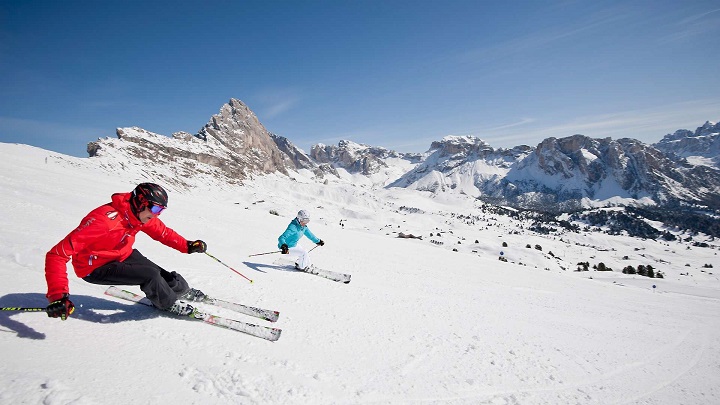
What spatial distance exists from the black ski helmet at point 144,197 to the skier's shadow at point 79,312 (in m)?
1.64

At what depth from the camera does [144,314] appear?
5.32 m

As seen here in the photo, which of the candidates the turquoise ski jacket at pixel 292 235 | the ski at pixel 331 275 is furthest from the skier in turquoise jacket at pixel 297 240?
the ski at pixel 331 275

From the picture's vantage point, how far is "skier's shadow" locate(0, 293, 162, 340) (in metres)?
4.20

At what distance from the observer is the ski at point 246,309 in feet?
19.7

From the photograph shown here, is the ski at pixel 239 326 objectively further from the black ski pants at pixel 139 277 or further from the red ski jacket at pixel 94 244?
the red ski jacket at pixel 94 244

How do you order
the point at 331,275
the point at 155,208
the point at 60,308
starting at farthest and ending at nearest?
the point at 331,275 → the point at 155,208 → the point at 60,308

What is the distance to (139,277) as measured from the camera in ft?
16.5

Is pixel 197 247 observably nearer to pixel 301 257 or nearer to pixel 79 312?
pixel 79 312

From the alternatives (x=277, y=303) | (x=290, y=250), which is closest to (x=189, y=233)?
(x=290, y=250)

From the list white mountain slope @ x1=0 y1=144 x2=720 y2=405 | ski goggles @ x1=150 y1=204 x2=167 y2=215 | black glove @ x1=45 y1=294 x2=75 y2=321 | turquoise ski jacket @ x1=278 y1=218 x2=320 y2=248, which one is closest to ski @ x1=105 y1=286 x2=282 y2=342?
white mountain slope @ x1=0 y1=144 x2=720 y2=405

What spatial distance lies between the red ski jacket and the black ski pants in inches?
4.2

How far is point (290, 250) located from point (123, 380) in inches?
282

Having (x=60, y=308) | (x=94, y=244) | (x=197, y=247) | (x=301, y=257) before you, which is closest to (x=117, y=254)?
(x=94, y=244)

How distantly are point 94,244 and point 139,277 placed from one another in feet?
2.51
